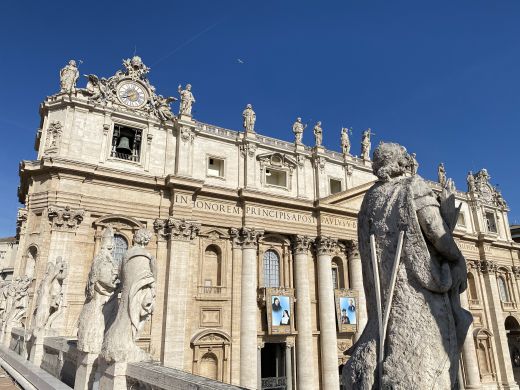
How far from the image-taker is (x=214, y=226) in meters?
21.3

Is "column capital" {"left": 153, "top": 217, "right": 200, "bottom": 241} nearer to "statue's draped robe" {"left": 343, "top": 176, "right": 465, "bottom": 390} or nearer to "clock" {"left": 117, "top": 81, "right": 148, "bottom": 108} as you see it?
"clock" {"left": 117, "top": 81, "right": 148, "bottom": 108}

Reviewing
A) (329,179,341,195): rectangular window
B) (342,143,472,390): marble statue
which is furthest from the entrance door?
(342,143,472,390): marble statue

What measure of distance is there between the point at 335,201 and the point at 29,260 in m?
16.6

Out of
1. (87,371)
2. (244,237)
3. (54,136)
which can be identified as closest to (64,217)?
(54,136)

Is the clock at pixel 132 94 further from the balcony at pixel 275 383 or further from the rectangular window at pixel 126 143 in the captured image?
the balcony at pixel 275 383

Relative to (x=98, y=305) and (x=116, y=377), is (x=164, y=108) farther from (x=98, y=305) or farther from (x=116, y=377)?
(x=116, y=377)

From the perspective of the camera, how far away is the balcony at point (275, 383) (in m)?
20.7

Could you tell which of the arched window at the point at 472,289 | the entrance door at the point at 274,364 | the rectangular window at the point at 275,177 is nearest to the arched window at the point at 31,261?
the entrance door at the point at 274,364

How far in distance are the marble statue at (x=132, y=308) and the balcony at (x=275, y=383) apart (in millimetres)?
17070

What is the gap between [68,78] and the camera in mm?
19875

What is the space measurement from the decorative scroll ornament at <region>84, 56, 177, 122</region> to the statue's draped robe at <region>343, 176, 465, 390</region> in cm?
1975

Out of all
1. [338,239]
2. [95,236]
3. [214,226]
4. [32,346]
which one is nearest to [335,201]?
[338,239]

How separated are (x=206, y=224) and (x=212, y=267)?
92.6 inches

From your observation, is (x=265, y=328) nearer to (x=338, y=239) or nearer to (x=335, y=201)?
(x=338, y=239)
